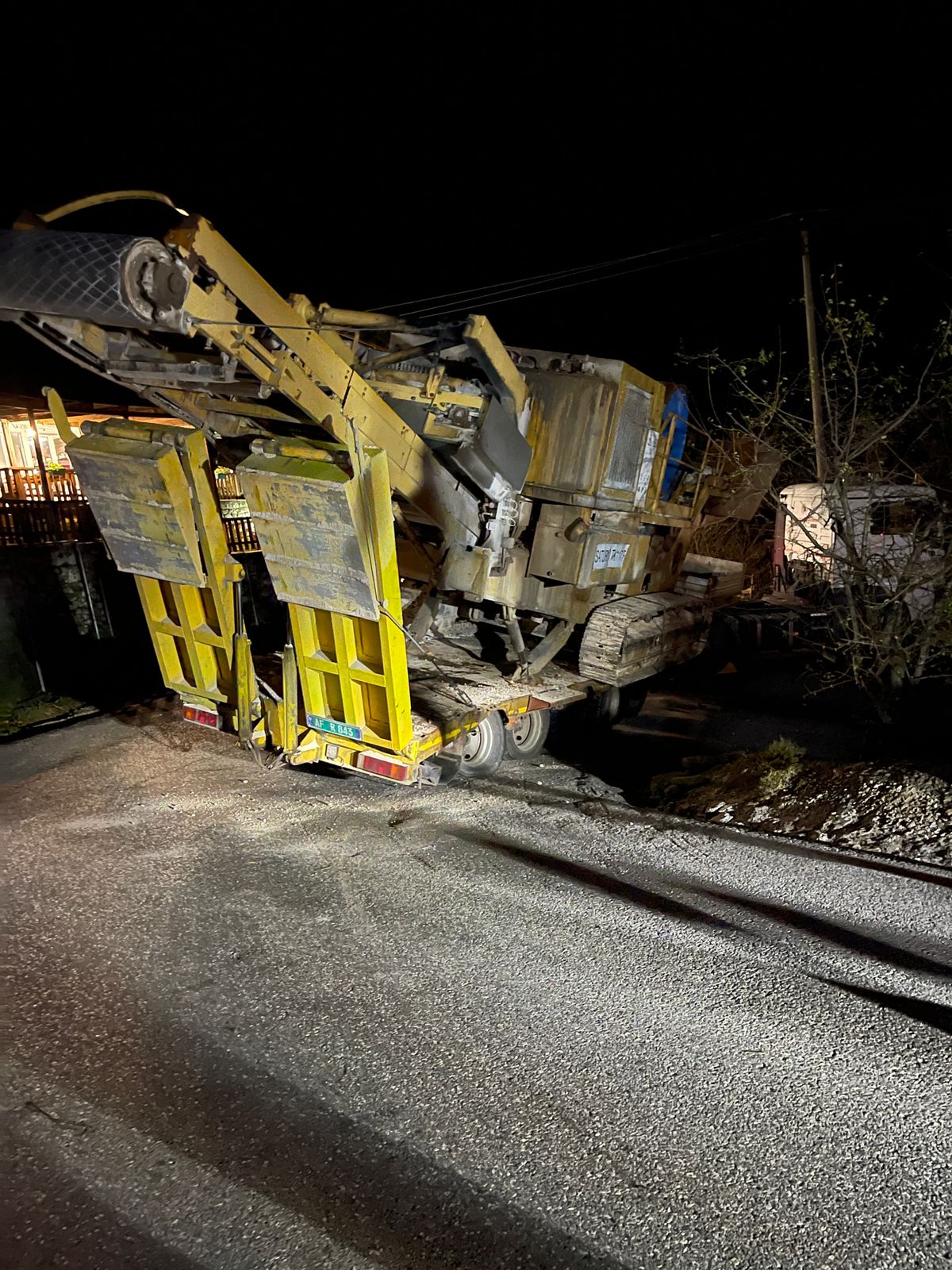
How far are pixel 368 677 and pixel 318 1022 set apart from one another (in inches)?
95.3

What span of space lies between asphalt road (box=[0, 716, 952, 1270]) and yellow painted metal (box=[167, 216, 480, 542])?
2922 mm

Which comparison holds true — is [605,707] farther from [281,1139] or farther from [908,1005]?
[281,1139]

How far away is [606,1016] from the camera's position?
4.17 metres

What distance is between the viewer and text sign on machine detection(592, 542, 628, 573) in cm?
787

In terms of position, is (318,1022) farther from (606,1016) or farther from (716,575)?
(716,575)

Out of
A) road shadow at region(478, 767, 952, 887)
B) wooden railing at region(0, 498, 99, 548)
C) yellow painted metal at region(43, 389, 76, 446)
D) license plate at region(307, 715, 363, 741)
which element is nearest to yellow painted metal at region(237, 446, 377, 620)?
license plate at region(307, 715, 363, 741)

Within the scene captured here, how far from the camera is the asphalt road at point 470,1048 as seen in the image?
2988mm

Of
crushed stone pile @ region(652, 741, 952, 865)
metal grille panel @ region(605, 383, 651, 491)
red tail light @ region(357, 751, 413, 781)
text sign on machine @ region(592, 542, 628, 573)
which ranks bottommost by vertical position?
crushed stone pile @ region(652, 741, 952, 865)

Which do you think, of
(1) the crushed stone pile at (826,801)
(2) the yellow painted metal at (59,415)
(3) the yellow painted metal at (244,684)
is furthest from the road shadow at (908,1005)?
(2) the yellow painted metal at (59,415)

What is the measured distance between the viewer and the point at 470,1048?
3.95 metres

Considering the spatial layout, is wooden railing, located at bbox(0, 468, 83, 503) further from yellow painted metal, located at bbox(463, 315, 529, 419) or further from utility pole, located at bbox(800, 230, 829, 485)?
utility pole, located at bbox(800, 230, 829, 485)

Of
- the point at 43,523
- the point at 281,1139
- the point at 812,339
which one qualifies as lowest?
the point at 281,1139

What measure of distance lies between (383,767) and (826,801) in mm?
3589

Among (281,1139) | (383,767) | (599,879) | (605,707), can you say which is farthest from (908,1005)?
(605,707)
